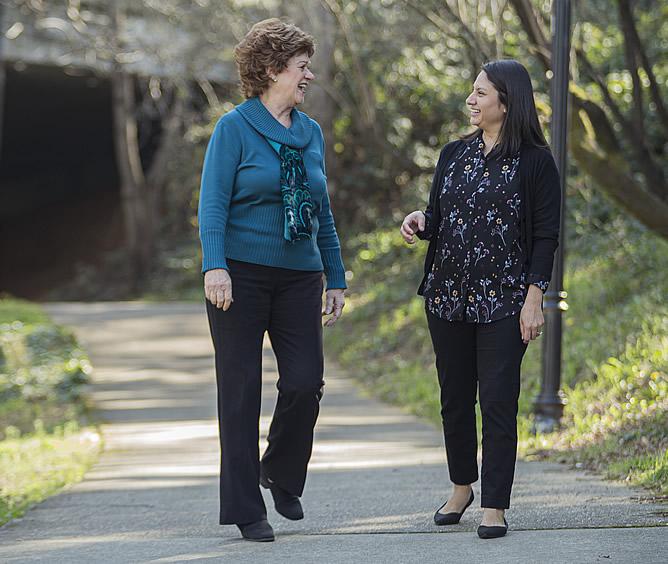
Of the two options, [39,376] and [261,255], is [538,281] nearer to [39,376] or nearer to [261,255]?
[261,255]

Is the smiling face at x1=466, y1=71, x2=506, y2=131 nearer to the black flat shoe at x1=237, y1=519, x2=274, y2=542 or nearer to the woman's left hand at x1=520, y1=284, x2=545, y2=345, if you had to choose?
the woman's left hand at x1=520, y1=284, x2=545, y2=345

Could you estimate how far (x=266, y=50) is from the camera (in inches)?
186

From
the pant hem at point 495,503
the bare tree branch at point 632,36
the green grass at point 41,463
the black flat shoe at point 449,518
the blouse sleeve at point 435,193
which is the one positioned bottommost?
the green grass at point 41,463

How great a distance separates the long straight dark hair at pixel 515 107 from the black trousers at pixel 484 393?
27.4 inches

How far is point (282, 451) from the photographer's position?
16.2ft

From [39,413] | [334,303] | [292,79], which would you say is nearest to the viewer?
[292,79]

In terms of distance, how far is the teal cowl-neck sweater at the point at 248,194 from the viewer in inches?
181

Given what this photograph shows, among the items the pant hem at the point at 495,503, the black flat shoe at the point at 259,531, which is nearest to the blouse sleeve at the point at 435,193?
the pant hem at the point at 495,503

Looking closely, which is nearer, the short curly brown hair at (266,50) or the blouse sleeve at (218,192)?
the blouse sleeve at (218,192)

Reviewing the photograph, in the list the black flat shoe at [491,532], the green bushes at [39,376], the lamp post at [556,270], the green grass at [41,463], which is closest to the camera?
the black flat shoe at [491,532]

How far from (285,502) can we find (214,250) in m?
1.14

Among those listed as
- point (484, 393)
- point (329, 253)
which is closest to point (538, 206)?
point (484, 393)

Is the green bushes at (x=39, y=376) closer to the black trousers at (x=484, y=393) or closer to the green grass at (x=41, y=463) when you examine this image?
the green grass at (x=41, y=463)

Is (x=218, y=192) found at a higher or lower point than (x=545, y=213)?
higher
